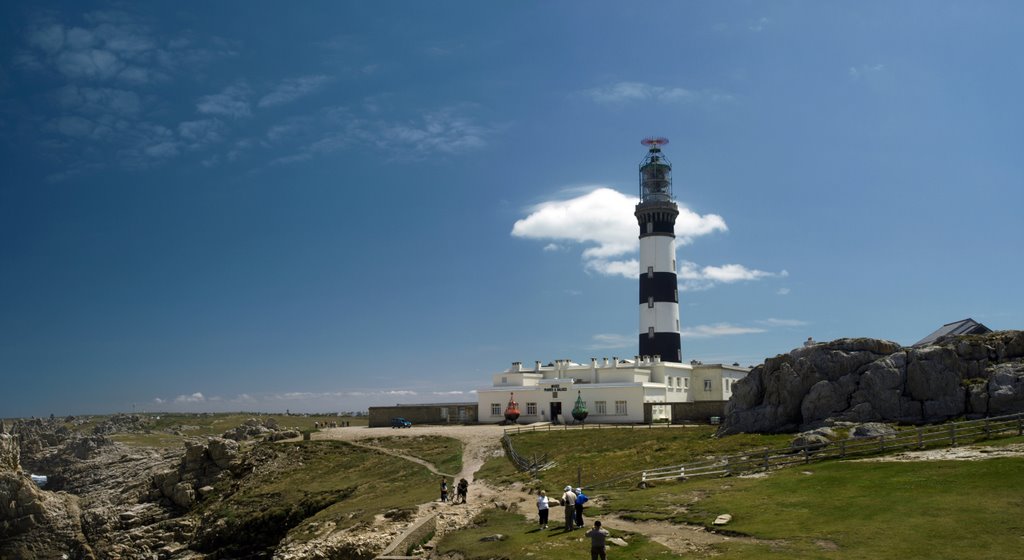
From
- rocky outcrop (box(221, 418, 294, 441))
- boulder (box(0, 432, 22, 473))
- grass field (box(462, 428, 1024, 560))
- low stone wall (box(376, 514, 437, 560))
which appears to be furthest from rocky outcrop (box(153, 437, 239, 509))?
low stone wall (box(376, 514, 437, 560))

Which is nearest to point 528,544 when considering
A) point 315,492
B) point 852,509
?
point 852,509

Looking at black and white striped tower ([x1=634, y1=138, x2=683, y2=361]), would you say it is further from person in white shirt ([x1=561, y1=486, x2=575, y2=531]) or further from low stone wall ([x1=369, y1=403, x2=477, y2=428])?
person in white shirt ([x1=561, y1=486, x2=575, y2=531])

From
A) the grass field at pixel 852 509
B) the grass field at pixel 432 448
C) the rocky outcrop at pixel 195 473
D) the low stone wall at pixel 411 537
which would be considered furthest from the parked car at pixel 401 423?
the low stone wall at pixel 411 537

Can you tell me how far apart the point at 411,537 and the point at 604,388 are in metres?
50.6

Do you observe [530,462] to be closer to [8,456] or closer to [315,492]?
[315,492]

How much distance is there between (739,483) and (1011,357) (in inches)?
1021

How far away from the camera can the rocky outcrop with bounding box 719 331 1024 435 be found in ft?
154

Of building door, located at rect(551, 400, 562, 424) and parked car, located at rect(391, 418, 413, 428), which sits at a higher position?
building door, located at rect(551, 400, 562, 424)

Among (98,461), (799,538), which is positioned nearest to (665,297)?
(799,538)

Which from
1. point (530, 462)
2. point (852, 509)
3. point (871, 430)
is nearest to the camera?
point (852, 509)

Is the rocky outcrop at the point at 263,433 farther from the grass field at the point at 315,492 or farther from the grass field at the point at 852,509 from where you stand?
the grass field at the point at 852,509

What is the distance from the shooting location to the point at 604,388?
80.9 meters

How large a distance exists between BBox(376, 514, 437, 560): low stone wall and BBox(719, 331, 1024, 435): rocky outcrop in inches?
1187

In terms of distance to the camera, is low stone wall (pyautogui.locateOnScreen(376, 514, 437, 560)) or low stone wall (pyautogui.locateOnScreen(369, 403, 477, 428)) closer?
low stone wall (pyautogui.locateOnScreen(376, 514, 437, 560))
